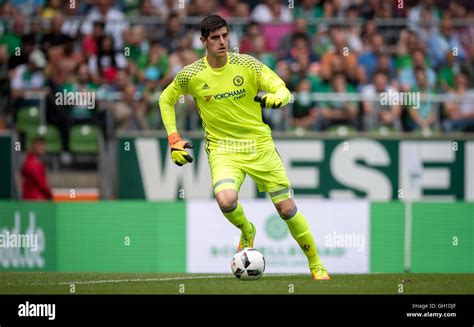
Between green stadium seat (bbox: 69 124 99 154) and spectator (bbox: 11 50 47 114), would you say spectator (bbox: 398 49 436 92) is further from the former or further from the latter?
spectator (bbox: 11 50 47 114)

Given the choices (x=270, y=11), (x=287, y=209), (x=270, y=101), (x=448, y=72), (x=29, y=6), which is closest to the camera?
(x=270, y=101)

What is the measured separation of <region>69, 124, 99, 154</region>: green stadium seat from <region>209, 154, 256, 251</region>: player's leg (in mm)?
6122

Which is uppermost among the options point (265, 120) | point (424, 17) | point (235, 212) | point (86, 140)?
point (424, 17)

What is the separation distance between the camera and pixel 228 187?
539 inches

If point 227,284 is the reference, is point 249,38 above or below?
above

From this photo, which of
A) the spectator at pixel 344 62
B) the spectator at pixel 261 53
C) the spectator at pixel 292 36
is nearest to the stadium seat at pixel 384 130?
the spectator at pixel 344 62

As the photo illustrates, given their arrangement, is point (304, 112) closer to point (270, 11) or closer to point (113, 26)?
point (270, 11)

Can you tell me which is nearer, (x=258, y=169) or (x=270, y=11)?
(x=258, y=169)

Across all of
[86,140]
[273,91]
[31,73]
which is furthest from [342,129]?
[273,91]

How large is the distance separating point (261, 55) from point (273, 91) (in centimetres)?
806

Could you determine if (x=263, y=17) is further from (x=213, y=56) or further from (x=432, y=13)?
(x=213, y=56)

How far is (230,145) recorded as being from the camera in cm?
1406

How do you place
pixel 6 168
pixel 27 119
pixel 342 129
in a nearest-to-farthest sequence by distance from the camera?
pixel 6 168 → pixel 27 119 → pixel 342 129
